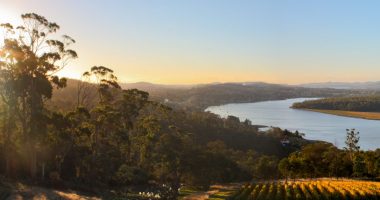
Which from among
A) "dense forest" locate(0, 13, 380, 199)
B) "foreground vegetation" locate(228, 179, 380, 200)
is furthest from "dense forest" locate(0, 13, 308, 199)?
"foreground vegetation" locate(228, 179, 380, 200)

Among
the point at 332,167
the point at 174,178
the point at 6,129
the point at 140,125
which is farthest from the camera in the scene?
the point at 332,167

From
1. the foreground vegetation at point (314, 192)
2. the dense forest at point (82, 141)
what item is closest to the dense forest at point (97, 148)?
the dense forest at point (82, 141)

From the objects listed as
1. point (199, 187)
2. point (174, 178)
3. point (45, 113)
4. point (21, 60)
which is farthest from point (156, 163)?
point (21, 60)

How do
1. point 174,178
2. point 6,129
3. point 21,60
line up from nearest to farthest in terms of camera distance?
1. point 21,60
2. point 6,129
3. point 174,178

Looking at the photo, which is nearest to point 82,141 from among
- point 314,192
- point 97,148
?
point 97,148

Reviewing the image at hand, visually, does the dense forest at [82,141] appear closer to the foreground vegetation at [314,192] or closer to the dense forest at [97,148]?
the dense forest at [97,148]

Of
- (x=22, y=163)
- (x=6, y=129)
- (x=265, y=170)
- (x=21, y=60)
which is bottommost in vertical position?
(x=265, y=170)

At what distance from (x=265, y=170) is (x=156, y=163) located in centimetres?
2128

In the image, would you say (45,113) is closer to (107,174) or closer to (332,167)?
(107,174)

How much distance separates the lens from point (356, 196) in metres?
38.7

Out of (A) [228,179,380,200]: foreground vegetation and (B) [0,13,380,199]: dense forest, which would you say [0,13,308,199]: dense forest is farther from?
(A) [228,179,380,200]: foreground vegetation

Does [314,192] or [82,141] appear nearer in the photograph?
[314,192]

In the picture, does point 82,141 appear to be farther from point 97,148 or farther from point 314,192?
point 314,192

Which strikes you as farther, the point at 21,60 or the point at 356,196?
the point at 356,196
